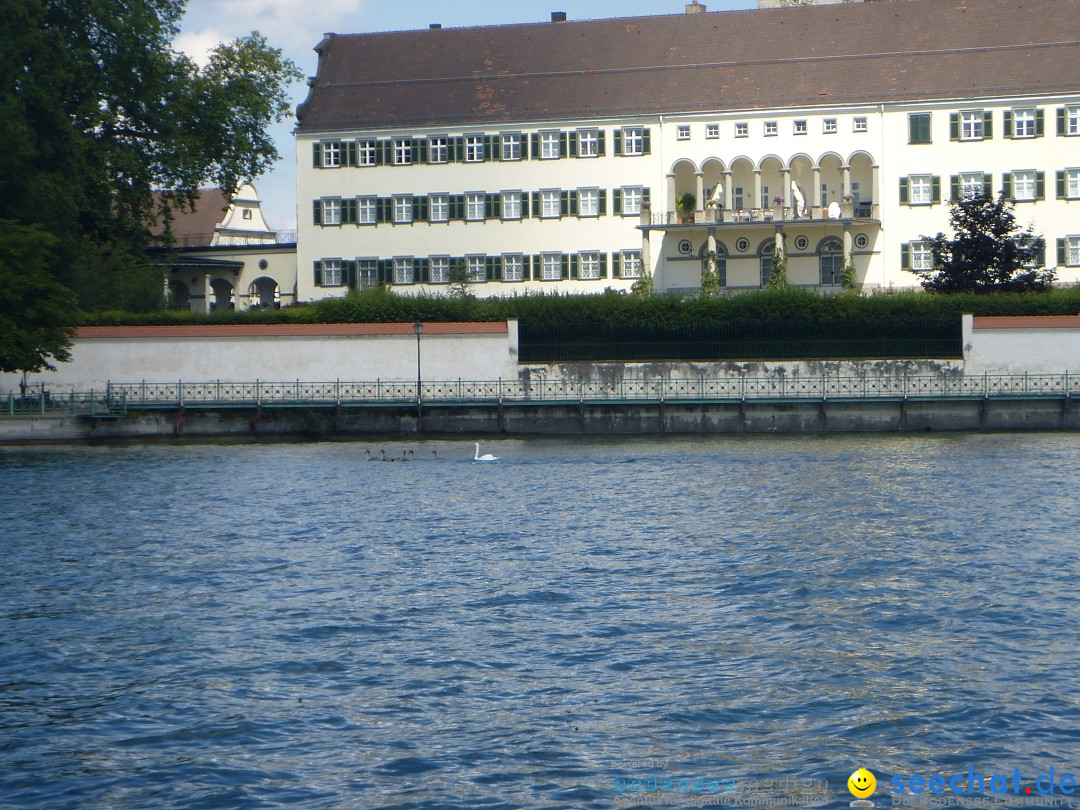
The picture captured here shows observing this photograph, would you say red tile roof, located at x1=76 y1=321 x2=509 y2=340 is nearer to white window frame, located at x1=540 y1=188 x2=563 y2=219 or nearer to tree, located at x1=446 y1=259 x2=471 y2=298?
tree, located at x1=446 y1=259 x2=471 y2=298

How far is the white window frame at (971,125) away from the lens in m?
60.3

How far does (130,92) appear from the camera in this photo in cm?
5859

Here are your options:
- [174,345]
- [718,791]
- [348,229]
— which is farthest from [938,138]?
[718,791]

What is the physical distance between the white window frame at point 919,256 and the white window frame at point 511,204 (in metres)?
17.9

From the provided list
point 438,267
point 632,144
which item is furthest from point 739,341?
point 438,267

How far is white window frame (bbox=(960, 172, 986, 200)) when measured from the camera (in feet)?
198

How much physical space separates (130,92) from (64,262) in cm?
1074

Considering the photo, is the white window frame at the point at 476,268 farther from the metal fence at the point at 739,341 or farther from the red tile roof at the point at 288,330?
the red tile roof at the point at 288,330

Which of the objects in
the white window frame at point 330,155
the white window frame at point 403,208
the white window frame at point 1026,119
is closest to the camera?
the white window frame at point 1026,119

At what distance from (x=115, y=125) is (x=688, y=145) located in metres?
25.4

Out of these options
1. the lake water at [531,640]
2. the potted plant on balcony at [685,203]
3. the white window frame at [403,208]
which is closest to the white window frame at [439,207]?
the white window frame at [403,208]

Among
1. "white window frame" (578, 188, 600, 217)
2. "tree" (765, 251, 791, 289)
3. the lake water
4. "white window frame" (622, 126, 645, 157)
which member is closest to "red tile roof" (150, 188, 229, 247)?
"white window frame" (578, 188, 600, 217)

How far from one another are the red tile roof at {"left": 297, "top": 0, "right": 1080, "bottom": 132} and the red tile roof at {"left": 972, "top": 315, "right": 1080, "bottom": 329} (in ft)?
56.9

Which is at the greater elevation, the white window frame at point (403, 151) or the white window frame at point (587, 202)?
the white window frame at point (403, 151)
